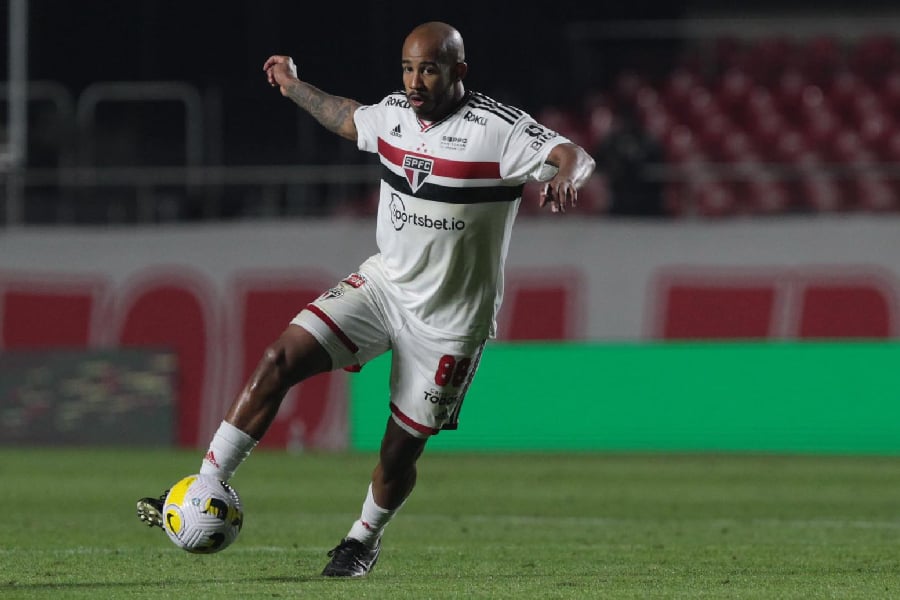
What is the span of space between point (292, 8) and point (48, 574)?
14.7 m

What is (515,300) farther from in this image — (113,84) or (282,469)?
(113,84)

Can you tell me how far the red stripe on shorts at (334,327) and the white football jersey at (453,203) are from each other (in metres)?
0.29

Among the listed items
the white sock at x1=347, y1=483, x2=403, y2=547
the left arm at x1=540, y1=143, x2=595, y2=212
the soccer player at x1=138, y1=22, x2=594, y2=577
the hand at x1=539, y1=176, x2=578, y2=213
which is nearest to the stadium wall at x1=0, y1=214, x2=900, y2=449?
the white sock at x1=347, y1=483, x2=403, y2=547

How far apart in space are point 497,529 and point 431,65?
392 cm

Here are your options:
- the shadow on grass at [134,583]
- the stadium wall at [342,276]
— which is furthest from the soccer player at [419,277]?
the stadium wall at [342,276]

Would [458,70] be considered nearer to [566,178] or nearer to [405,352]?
[566,178]

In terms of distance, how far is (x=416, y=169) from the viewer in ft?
23.1

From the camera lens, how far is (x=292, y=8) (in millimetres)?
21016

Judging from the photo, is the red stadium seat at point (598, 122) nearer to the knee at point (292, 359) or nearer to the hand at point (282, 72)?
the hand at point (282, 72)

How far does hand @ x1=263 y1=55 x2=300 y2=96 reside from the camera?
305 inches

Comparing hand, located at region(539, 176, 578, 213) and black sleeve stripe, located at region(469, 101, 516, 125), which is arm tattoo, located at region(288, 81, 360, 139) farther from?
hand, located at region(539, 176, 578, 213)

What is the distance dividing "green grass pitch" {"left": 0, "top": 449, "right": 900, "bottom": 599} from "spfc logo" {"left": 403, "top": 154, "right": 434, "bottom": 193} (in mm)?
1704

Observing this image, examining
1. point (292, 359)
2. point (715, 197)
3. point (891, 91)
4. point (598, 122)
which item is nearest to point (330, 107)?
point (292, 359)

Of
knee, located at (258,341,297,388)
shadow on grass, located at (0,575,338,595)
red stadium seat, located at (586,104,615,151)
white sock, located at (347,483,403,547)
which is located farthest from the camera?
red stadium seat, located at (586,104,615,151)
